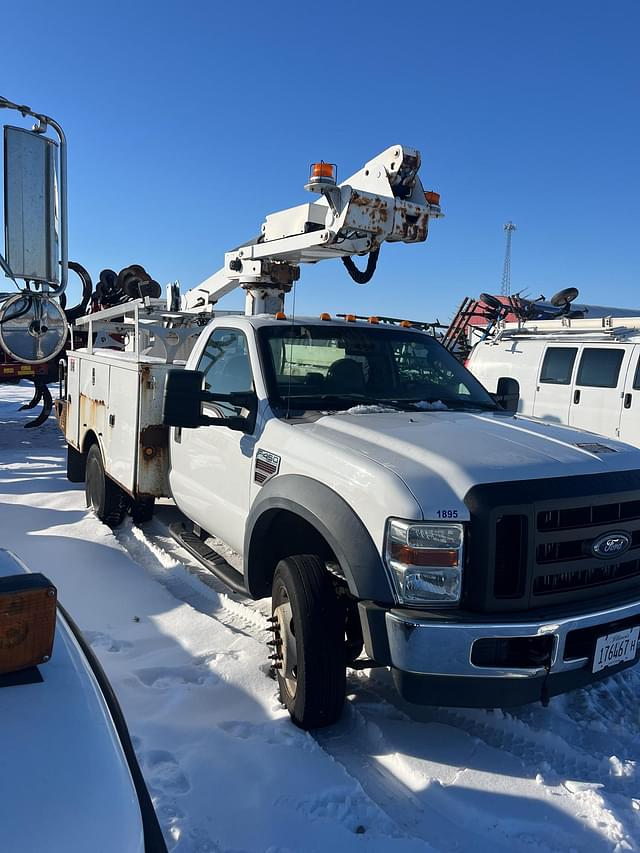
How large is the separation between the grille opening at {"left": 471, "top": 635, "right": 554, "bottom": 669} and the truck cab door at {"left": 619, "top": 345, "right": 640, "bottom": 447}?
271 inches

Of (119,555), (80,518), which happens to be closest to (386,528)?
(119,555)

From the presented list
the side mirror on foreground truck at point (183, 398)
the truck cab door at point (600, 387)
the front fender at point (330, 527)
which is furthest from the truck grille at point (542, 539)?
the truck cab door at point (600, 387)

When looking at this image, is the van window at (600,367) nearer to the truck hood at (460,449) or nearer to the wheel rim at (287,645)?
the truck hood at (460,449)

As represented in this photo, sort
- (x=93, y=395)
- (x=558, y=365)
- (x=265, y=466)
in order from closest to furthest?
1. (x=265, y=466)
2. (x=93, y=395)
3. (x=558, y=365)

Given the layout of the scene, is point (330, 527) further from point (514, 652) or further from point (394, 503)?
point (514, 652)

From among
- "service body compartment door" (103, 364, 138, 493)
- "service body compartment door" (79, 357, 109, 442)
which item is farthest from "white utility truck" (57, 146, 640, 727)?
"service body compartment door" (79, 357, 109, 442)

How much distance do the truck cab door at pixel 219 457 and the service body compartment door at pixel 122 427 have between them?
1.36 feet

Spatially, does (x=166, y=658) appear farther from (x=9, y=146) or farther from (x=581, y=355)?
(x=581, y=355)

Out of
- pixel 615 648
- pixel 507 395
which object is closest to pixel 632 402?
pixel 507 395

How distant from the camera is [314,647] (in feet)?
9.60

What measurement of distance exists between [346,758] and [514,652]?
2.90 feet

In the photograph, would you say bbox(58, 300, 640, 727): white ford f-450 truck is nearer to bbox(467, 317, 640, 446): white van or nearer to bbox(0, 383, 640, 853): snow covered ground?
bbox(0, 383, 640, 853): snow covered ground

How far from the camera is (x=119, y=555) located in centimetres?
527

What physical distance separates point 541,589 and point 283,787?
50.7 inches
